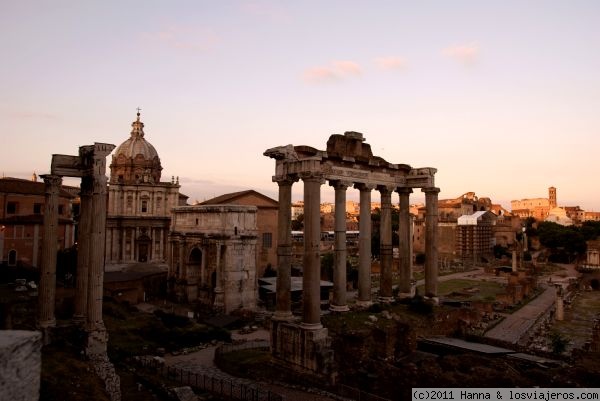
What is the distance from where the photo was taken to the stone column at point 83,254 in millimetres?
19016

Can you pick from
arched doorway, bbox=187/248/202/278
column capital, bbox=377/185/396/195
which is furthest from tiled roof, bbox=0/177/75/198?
column capital, bbox=377/185/396/195

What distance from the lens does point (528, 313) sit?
132 feet

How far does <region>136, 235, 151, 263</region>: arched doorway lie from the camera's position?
51.7 m

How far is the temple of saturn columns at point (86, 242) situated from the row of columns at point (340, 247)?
271 inches

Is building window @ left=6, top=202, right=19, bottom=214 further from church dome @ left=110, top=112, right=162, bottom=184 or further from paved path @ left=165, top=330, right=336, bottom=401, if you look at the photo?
paved path @ left=165, top=330, right=336, bottom=401

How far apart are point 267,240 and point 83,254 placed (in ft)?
123

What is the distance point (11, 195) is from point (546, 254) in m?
88.7

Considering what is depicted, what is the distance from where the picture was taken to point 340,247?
65.5ft

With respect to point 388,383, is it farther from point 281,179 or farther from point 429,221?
point 429,221

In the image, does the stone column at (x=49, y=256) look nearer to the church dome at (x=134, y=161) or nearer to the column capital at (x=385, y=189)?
the column capital at (x=385, y=189)

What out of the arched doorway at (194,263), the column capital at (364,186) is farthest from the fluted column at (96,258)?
the arched doorway at (194,263)

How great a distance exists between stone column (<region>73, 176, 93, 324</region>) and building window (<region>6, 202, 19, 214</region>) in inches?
1152

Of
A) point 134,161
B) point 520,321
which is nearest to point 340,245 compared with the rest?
point 520,321

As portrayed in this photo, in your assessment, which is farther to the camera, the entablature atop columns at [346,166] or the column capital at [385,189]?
the column capital at [385,189]
